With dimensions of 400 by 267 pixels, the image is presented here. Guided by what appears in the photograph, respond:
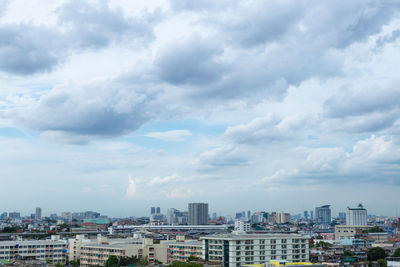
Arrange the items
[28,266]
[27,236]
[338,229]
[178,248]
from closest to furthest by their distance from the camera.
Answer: [28,266], [178,248], [27,236], [338,229]

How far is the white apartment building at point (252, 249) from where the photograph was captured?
1668 inches

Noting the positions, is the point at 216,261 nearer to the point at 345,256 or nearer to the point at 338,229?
the point at 345,256

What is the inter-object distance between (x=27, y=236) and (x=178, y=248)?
5040 centimetres

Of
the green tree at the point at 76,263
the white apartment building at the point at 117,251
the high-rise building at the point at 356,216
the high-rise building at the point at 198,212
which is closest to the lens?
the white apartment building at the point at 117,251

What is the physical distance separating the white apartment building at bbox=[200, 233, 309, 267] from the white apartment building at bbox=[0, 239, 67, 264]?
70.6ft

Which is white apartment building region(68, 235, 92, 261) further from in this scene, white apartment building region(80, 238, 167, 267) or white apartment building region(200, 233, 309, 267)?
white apartment building region(200, 233, 309, 267)

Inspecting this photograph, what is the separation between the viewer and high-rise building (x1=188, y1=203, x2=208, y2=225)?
17988 cm

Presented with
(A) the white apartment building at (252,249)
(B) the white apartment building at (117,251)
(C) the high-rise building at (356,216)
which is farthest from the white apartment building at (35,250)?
(C) the high-rise building at (356,216)

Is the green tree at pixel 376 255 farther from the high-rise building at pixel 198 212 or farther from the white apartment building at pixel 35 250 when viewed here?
the high-rise building at pixel 198 212

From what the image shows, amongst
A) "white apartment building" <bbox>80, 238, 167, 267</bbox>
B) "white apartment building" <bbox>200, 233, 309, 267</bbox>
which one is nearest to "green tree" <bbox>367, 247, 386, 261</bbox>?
"white apartment building" <bbox>200, 233, 309, 267</bbox>

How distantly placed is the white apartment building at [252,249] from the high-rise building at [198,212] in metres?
135

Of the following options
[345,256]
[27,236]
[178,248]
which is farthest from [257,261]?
[27,236]

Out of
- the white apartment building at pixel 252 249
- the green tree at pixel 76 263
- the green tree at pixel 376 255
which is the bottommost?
the green tree at pixel 76 263

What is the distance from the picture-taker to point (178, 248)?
54.0 meters
